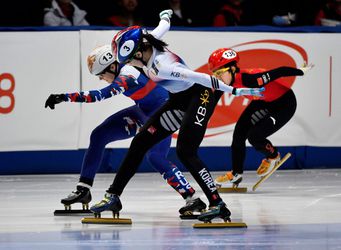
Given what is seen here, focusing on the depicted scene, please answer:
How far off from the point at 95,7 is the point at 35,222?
5.53 m

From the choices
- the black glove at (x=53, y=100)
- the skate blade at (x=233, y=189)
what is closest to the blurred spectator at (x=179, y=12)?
the skate blade at (x=233, y=189)

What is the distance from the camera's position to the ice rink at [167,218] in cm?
639

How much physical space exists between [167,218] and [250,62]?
437 cm

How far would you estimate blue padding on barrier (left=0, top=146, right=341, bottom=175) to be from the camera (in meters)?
11.5

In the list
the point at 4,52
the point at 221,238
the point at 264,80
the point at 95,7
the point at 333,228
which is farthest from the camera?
the point at 95,7

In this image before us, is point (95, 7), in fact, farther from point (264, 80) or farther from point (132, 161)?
point (132, 161)

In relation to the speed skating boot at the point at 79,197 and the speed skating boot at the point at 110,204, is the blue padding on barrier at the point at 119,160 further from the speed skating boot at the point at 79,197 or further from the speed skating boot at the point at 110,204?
the speed skating boot at the point at 110,204

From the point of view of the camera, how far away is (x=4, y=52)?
36.9 ft

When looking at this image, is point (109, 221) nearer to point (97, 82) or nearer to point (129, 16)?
point (97, 82)

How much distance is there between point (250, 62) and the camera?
38.5ft

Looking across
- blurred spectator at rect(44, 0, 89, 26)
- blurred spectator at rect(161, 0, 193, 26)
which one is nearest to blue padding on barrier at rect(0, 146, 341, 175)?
blurred spectator at rect(44, 0, 89, 26)

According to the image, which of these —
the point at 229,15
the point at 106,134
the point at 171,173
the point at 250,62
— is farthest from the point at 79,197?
the point at 229,15

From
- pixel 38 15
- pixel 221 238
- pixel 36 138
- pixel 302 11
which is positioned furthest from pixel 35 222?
pixel 302 11

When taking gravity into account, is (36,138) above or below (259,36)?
below
